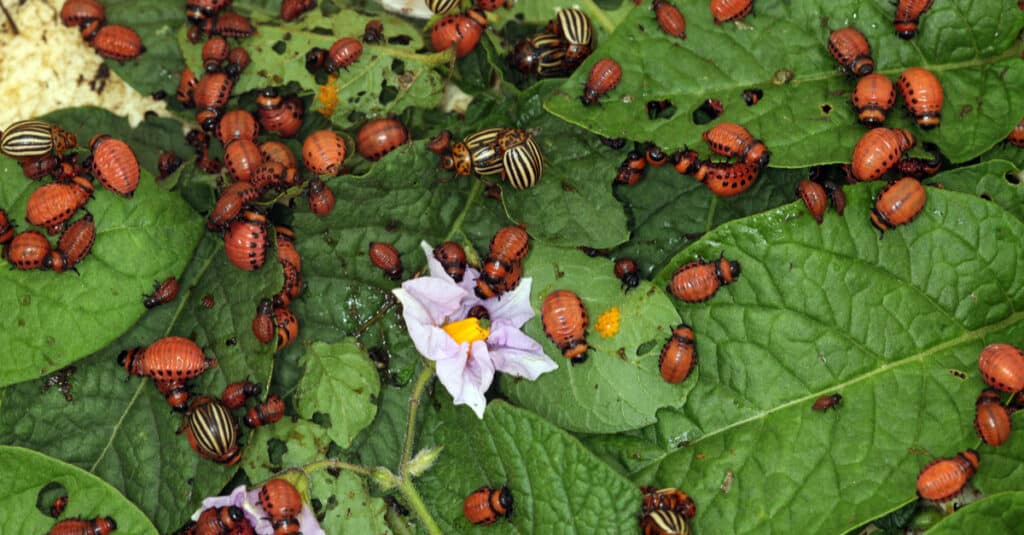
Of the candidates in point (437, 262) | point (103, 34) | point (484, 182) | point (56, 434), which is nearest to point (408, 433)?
point (437, 262)

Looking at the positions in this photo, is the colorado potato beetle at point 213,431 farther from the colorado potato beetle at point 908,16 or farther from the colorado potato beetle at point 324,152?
the colorado potato beetle at point 908,16

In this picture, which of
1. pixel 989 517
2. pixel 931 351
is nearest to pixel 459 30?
pixel 931 351

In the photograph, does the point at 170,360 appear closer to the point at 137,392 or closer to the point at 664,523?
the point at 137,392

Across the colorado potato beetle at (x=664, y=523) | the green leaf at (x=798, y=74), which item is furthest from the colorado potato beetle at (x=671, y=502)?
the green leaf at (x=798, y=74)

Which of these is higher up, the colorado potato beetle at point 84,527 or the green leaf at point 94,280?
the green leaf at point 94,280

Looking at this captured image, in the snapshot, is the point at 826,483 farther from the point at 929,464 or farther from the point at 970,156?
the point at 970,156

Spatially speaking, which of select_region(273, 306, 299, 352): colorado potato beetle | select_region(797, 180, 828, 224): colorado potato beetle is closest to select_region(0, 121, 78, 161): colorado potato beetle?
select_region(273, 306, 299, 352): colorado potato beetle

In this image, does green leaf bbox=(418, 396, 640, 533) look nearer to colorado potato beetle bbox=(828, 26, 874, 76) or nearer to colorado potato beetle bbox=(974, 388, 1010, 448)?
colorado potato beetle bbox=(974, 388, 1010, 448)
